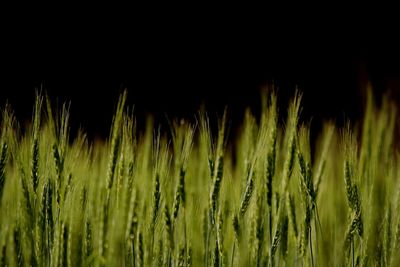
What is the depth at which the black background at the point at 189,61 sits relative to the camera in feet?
9.86

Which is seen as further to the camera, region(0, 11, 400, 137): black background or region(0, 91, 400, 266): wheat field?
region(0, 11, 400, 137): black background

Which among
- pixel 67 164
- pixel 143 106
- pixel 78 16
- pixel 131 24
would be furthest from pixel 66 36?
pixel 67 164

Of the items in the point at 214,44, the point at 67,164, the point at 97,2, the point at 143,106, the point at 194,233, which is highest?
the point at 97,2

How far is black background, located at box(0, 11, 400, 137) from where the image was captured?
3.01 metres

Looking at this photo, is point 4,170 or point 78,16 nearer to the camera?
point 4,170

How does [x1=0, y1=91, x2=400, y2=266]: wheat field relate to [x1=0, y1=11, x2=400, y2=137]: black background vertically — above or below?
below

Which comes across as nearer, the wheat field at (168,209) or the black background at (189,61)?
the wheat field at (168,209)

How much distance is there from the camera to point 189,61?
3182 mm

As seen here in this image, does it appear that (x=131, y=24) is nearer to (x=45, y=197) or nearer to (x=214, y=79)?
(x=214, y=79)

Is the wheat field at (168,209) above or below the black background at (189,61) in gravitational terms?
below

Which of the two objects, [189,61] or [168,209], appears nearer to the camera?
[168,209]

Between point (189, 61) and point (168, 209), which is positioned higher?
point (189, 61)

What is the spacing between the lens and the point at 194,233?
96 cm

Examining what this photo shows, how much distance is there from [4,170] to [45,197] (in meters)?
0.08
